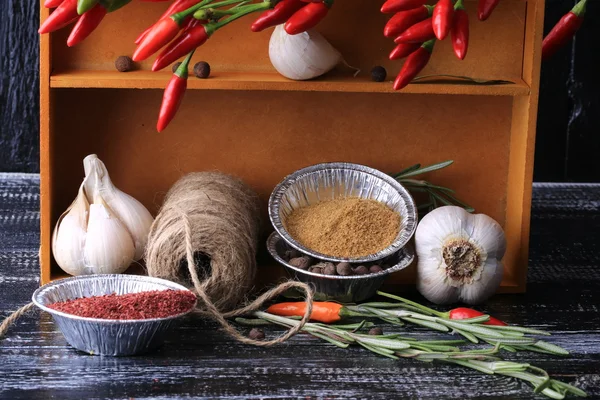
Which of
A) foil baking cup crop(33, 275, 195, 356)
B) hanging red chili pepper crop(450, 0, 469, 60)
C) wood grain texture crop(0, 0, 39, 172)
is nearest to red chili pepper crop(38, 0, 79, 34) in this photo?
foil baking cup crop(33, 275, 195, 356)

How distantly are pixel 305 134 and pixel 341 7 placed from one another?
0.30 m

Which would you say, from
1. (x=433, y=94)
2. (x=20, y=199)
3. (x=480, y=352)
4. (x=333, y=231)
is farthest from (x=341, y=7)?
(x=20, y=199)

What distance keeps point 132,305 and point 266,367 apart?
9.9 inches

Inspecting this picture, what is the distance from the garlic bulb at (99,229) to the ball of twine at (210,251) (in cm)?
10

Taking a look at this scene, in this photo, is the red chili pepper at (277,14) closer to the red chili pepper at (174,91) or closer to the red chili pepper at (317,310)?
the red chili pepper at (174,91)

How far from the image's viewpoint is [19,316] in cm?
178

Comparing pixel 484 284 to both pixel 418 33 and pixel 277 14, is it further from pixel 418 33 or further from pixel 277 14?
pixel 277 14

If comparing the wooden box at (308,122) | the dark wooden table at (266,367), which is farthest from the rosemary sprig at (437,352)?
the wooden box at (308,122)

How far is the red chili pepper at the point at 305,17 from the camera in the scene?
1.80 meters

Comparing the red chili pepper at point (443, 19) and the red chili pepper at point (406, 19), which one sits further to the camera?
the red chili pepper at point (406, 19)

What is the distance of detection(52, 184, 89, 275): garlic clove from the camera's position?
1.97 metres

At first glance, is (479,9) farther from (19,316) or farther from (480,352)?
(19,316)

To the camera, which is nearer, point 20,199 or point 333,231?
point 333,231

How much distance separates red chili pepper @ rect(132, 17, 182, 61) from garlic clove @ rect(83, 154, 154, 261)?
1.18ft
